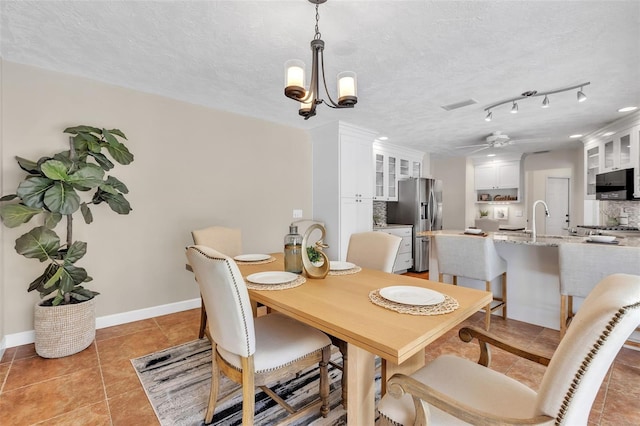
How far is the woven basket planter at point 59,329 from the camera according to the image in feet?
7.17

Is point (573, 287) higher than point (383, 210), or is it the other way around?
point (383, 210)

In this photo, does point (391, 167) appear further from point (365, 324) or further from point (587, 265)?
point (365, 324)

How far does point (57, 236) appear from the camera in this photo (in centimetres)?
223

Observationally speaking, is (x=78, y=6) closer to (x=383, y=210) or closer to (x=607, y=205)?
(x=383, y=210)

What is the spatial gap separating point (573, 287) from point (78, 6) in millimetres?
3902

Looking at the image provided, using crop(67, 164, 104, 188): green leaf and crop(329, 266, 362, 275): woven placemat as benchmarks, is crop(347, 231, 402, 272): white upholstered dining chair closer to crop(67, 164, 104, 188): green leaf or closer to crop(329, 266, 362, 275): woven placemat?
crop(329, 266, 362, 275): woven placemat

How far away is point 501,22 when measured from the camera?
1855 millimetres

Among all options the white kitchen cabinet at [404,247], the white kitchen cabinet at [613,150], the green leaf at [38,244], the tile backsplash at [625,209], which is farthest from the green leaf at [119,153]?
the tile backsplash at [625,209]

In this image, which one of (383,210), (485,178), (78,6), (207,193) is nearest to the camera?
(78,6)

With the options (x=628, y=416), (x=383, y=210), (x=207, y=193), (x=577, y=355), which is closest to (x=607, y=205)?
(x=383, y=210)

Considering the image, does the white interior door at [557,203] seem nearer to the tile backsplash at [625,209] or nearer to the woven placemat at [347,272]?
the tile backsplash at [625,209]

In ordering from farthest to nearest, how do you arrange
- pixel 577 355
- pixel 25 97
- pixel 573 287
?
pixel 25 97, pixel 573 287, pixel 577 355

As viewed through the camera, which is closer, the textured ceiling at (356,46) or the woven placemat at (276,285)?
the woven placemat at (276,285)

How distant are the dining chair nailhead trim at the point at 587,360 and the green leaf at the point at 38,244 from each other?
119 inches
